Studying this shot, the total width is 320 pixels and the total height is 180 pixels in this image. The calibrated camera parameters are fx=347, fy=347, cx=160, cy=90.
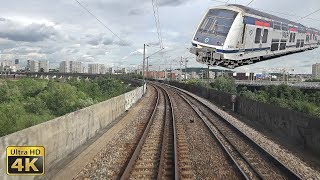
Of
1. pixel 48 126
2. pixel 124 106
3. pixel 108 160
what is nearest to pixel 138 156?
pixel 108 160

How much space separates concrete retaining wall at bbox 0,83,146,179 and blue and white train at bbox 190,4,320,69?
6451 mm

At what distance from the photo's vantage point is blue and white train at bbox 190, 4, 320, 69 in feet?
54.4

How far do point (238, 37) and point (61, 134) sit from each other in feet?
30.9

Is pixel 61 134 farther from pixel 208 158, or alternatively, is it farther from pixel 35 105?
pixel 35 105

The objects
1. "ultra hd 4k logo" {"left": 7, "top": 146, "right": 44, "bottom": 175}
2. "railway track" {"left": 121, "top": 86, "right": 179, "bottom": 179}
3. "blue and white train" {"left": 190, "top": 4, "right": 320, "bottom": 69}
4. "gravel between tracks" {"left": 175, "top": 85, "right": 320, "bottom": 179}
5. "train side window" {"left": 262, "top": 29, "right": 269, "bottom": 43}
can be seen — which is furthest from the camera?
"train side window" {"left": 262, "top": 29, "right": 269, "bottom": 43}

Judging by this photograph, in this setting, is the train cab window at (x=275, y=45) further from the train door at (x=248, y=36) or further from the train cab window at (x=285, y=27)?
the train door at (x=248, y=36)

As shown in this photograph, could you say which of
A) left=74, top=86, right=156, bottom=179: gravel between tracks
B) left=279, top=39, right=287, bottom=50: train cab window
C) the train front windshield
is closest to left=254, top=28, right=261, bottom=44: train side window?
the train front windshield

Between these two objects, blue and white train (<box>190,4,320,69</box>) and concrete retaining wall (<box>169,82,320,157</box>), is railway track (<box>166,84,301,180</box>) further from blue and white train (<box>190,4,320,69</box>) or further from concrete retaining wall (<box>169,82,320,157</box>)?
blue and white train (<box>190,4,320,69</box>)

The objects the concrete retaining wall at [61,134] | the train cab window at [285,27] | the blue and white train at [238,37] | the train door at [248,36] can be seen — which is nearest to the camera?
the concrete retaining wall at [61,134]

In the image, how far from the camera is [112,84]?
197 ft

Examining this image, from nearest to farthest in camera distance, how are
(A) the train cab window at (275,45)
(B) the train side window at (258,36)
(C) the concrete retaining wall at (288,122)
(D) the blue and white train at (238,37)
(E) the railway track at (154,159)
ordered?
(E) the railway track at (154,159)
(C) the concrete retaining wall at (288,122)
(D) the blue and white train at (238,37)
(B) the train side window at (258,36)
(A) the train cab window at (275,45)

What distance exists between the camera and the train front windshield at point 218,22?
17.5 metres

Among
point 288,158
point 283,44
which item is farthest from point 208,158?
point 283,44

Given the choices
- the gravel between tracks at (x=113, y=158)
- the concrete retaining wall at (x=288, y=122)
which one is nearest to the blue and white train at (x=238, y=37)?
the concrete retaining wall at (x=288, y=122)
